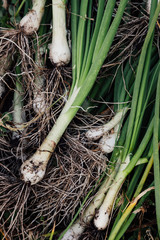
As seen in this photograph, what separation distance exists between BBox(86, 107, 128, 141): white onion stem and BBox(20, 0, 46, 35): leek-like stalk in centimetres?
44

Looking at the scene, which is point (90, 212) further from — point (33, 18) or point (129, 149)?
point (33, 18)

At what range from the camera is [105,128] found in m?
1.05

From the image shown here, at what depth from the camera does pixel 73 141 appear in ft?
3.46

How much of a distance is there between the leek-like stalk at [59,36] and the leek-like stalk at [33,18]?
0.06 meters

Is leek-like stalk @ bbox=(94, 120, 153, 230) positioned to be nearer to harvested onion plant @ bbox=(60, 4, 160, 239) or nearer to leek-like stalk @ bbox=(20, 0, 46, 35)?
harvested onion plant @ bbox=(60, 4, 160, 239)

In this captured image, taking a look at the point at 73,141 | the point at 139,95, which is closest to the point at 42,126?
the point at 73,141

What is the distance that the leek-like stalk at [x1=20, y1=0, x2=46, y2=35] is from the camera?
985mm

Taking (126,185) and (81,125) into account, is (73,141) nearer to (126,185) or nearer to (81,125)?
(81,125)

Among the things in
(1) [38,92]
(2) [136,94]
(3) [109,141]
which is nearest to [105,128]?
(3) [109,141]

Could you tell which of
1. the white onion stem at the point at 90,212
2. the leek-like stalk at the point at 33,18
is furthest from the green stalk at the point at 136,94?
the leek-like stalk at the point at 33,18

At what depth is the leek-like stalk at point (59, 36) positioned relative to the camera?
0.98 m

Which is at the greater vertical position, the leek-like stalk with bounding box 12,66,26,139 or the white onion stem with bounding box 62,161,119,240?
the leek-like stalk with bounding box 12,66,26,139

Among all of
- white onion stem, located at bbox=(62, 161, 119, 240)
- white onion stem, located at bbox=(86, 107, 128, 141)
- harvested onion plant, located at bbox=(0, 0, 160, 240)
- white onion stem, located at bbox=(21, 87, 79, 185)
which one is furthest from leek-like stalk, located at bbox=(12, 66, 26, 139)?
white onion stem, located at bbox=(62, 161, 119, 240)

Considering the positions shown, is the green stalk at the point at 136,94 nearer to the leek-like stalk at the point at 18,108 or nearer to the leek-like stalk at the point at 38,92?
the leek-like stalk at the point at 38,92
